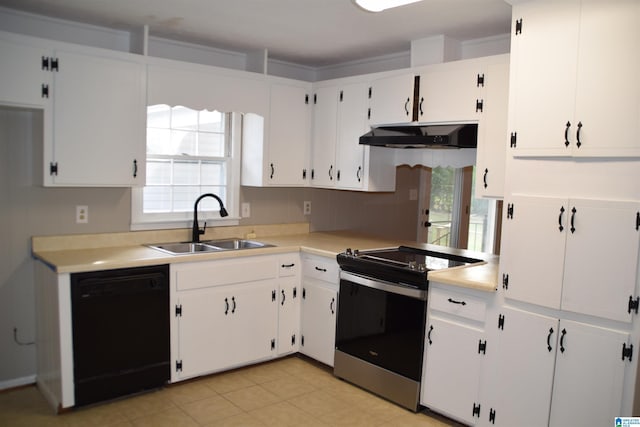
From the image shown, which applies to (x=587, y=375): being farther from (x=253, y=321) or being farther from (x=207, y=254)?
(x=207, y=254)

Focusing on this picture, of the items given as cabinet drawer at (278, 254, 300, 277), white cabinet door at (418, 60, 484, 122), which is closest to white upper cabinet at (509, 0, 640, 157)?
A: white cabinet door at (418, 60, 484, 122)

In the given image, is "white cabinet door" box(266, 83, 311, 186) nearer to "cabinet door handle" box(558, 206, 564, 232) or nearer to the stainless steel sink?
the stainless steel sink

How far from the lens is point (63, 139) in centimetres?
313

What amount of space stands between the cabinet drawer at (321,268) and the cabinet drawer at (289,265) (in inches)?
2.1

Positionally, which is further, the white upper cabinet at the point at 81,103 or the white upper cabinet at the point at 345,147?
the white upper cabinet at the point at 345,147

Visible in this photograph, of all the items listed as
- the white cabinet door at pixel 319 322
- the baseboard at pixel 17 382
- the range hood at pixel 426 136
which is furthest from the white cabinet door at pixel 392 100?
the baseboard at pixel 17 382

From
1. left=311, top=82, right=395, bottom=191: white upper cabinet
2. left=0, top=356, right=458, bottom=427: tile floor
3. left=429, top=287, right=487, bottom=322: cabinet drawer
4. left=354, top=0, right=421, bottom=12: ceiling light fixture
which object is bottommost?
left=0, top=356, right=458, bottom=427: tile floor

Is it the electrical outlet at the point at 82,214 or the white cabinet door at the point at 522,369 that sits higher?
the electrical outlet at the point at 82,214

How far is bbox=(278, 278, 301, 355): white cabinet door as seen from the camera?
3.82 m

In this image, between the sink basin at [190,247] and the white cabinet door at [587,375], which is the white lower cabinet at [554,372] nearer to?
the white cabinet door at [587,375]

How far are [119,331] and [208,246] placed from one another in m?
0.97

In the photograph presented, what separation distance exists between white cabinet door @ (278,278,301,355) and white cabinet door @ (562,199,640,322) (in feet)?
6.30

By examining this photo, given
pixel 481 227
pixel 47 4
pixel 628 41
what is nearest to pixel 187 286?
pixel 47 4

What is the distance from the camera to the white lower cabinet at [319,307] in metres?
3.66
